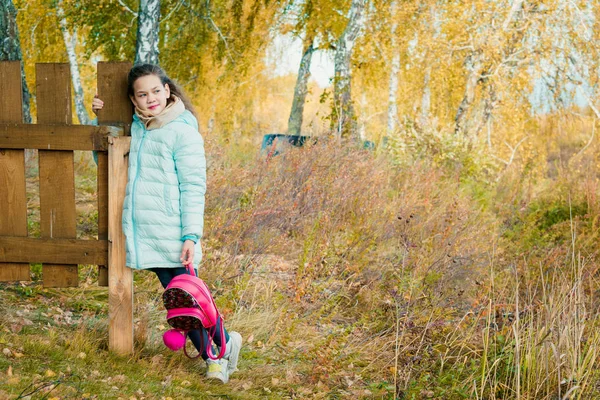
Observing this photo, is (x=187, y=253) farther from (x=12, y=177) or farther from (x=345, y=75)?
(x=345, y=75)

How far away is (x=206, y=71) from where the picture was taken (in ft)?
37.7

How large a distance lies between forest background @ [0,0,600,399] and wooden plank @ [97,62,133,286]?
0.76 m

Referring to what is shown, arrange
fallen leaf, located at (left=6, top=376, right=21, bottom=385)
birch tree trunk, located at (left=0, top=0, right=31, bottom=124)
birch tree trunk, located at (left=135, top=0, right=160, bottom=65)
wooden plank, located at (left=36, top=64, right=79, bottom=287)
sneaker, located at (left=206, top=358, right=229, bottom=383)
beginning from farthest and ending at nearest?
birch tree trunk, located at (left=135, top=0, right=160, bottom=65)
birch tree trunk, located at (left=0, top=0, right=31, bottom=124)
sneaker, located at (left=206, top=358, right=229, bottom=383)
wooden plank, located at (left=36, top=64, right=79, bottom=287)
fallen leaf, located at (left=6, top=376, right=21, bottom=385)

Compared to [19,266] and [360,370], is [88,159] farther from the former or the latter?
[360,370]

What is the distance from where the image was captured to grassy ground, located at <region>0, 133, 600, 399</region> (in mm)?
3221

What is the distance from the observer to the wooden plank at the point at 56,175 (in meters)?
3.16

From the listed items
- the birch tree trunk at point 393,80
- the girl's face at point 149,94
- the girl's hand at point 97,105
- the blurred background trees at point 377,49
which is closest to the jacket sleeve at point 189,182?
the girl's face at point 149,94

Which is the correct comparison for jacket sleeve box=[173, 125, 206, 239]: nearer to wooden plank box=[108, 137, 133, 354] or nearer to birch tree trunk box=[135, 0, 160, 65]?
wooden plank box=[108, 137, 133, 354]

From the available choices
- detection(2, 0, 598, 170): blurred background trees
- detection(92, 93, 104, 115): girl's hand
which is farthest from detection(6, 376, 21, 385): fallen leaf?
detection(2, 0, 598, 170): blurred background trees

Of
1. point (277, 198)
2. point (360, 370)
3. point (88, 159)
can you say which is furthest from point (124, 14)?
point (360, 370)

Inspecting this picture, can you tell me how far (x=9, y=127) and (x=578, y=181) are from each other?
787 centimetres

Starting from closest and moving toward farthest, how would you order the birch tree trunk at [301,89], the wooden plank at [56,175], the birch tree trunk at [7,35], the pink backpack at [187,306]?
the pink backpack at [187,306], the wooden plank at [56,175], the birch tree trunk at [7,35], the birch tree trunk at [301,89]

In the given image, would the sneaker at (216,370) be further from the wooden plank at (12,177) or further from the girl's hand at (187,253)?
the wooden plank at (12,177)

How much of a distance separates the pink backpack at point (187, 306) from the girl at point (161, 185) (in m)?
0.13
